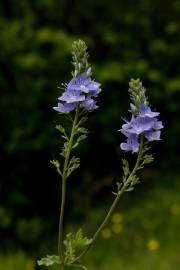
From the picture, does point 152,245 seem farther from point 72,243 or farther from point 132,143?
point 132,143

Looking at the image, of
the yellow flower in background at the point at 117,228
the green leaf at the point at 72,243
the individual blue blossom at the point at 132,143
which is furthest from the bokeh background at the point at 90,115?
the individual blue blossom at the point at 132,143

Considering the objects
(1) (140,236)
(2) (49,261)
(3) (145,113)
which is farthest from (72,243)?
(1) (140,236)

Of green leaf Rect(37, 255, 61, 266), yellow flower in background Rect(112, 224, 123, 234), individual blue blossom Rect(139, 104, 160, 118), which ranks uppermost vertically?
individual blue blossom Rect(139, 104, 160, 118)

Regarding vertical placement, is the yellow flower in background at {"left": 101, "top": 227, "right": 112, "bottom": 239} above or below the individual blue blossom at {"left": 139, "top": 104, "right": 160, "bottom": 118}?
below

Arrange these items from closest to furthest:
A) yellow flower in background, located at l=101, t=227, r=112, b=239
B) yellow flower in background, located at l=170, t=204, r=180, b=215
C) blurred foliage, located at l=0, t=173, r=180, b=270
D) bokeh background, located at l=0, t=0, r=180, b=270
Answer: blurred foliage, located at l=0, t=173, r=180, b=270 → yellow flower in background, located at l=101, t=227, r=112, b=239 → yellow flower in background, located at l=170, t=204, r=180, b=215 → bokeh background, located at l=0, t=0, r=180, b=270

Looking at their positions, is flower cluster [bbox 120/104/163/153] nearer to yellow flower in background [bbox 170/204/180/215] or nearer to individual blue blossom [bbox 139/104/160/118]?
individual blue blossom [bbox 139/104/160/118]

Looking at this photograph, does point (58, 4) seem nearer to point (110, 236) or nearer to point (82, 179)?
point (82, 179)

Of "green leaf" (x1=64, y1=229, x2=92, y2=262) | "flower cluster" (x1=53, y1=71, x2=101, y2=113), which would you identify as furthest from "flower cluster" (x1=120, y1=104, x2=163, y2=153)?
"green leaf" (x1=64, y1=229, x2=92, y2=262)

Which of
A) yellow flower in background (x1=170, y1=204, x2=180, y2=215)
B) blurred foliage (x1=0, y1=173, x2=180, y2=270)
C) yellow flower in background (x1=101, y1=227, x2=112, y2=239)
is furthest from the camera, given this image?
yellow flower in background (x1=170, y1=204, x2=180, y2=215)
